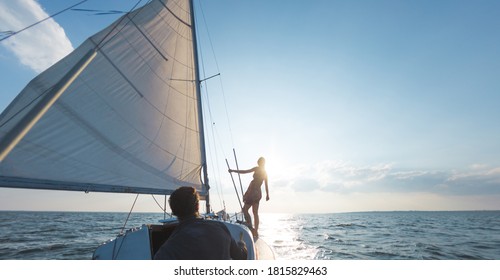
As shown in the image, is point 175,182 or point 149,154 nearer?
point 149,154

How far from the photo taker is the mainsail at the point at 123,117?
3.91m

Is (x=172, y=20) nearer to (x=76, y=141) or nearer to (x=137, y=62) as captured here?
(x=137, y=62)

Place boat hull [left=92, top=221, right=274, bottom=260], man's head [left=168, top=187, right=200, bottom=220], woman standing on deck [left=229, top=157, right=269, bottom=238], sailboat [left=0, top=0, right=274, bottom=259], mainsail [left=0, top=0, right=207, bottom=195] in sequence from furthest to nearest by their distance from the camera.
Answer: woman standing on deck [left=229, top=157, right=269, bottom=238] → mainsail [left=0, top=0, right=207, bottom=195] → sailboat [left=0, top=0, right=274, bottom=259] → boat hull [left=92, top=221, right=274, bottom=260] → man's head [left=168, top=187, right=200, bottom=220]

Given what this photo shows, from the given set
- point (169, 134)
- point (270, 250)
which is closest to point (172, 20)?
point (169, 134)

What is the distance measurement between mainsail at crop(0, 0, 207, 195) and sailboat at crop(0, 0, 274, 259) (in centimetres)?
2

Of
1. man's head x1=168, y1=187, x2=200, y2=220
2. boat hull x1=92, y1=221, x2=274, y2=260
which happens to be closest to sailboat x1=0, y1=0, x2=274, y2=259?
boat hull x1=92, y1=221, x2=274, y2=260

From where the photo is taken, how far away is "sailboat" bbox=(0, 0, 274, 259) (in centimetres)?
360

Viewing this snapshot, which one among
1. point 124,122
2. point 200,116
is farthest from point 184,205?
point 200,116

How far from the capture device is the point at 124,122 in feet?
18.4

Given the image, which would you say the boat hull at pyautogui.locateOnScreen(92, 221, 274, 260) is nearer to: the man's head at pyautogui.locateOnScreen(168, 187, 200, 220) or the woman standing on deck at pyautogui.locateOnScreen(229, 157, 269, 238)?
the man's head at pyautogui.locateOnScreen(168, 187, 200, 220)

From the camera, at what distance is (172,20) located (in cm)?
812

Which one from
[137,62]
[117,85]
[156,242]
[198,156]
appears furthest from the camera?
[198,156]

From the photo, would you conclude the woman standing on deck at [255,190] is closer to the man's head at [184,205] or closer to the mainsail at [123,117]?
the mainsail at [123,117]
